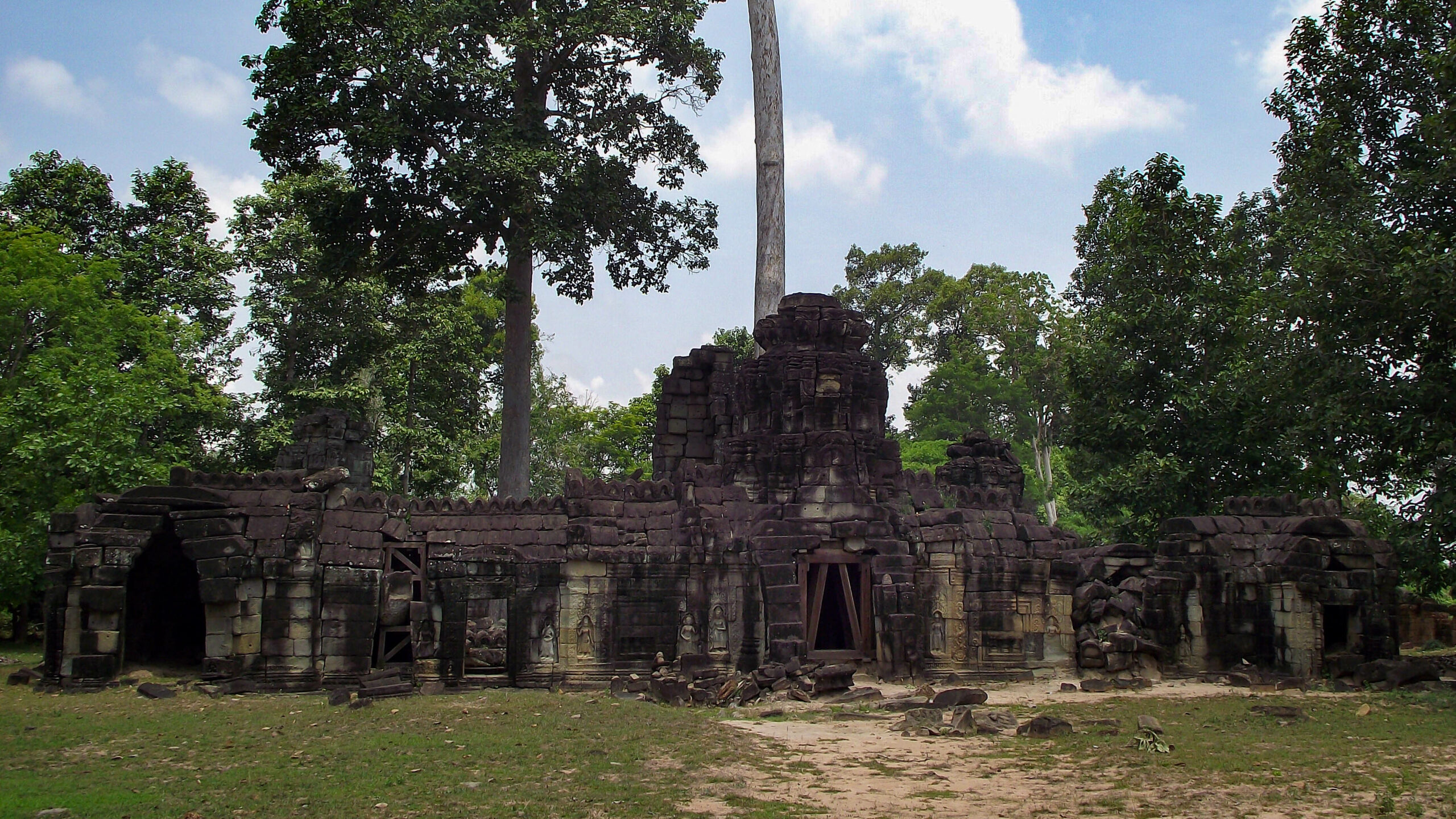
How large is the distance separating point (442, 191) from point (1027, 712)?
60.9ft

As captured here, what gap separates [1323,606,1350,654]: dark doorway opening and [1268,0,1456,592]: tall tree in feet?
4.61

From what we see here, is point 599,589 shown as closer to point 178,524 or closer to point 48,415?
point 178,524

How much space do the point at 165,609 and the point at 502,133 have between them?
1238 cm

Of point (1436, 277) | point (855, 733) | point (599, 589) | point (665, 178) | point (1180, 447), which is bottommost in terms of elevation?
point (855, 733)

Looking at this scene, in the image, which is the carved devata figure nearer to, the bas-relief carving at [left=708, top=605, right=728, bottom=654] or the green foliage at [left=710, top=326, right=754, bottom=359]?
the bas-relief carving at [left=708, top=605, right=728, bottom=654]

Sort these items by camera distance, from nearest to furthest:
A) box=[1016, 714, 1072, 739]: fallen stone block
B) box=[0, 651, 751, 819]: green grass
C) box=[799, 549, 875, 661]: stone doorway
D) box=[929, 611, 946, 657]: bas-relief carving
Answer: box=[0, 651, 751, 819]: green grass
box=[1016, 714, 1072, 739]: fallen stone block
box=[929, 611, 946, 657]: bas-relief carving
box=[799, 549, 875, 661]: stone doorway

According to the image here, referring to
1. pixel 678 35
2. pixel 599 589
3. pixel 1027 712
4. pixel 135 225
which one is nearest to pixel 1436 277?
pixel 1027 712

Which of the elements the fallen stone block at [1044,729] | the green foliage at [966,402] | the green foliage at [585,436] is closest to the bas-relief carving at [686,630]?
the fallen stone block at [1044,729]

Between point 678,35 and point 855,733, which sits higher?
point 678,35

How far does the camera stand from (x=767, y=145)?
26.6 meters

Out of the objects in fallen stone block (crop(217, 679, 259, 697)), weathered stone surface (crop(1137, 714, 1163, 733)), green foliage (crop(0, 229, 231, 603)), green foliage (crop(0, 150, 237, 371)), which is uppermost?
green foliage (crop(0, 150, 237, 371))

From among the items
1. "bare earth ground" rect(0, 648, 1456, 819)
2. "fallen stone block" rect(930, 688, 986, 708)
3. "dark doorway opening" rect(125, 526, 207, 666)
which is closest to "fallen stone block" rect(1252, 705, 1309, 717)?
"bare earth ground" rect(0, 648, 1456, 819)

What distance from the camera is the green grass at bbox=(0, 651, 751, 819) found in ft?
28.7

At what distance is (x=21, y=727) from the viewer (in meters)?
12.5
